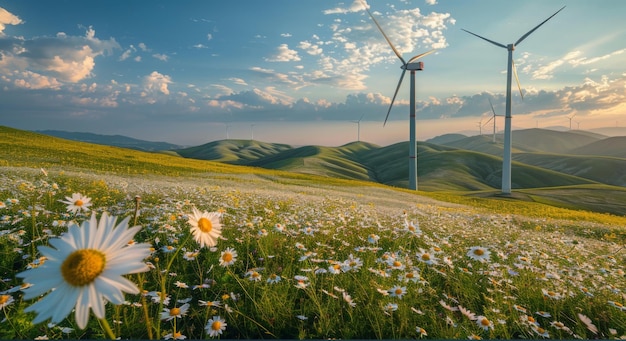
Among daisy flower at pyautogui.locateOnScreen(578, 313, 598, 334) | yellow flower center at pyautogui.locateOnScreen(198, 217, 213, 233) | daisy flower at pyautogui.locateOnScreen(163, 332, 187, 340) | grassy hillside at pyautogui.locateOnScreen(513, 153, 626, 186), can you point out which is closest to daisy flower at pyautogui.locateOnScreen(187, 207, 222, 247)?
yellow flower center at pyautogui.locateOnScreen(198, 217, 213, 233)

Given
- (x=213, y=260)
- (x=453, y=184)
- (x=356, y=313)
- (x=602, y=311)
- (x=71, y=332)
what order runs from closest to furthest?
(x=71, y=332)
(x=356, y=313)
(x=602, y=311)
(x=213, y=260)
(x=453, y=184)

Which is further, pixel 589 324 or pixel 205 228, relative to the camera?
pixel 589 324

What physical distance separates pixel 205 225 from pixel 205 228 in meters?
0.02

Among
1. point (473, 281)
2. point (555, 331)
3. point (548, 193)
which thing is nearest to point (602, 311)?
point (555, 331)

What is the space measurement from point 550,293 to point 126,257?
5.28 m

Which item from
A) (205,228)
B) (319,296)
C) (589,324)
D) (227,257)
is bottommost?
(589,324)

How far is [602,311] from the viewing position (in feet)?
15.4

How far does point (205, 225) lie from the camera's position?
2.46 m

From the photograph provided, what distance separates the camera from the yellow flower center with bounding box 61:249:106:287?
1.57 m

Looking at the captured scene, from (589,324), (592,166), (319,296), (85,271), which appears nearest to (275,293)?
(319,296)

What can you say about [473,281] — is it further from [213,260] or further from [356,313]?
[213,260]

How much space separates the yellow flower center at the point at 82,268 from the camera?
5.14 ft

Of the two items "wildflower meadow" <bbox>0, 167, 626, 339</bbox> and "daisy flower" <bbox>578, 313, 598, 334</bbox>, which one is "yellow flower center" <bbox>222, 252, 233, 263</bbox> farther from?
"daisy flower" <bbox>578, 313, 598, 334</bbox>

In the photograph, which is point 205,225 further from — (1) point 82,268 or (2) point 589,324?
(2) point 589,324
